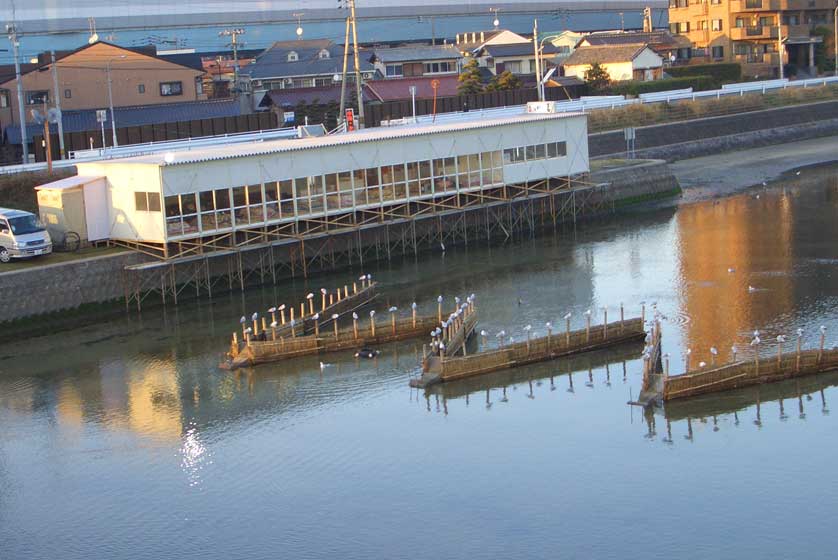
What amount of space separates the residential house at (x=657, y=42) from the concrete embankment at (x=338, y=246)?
26011 mm

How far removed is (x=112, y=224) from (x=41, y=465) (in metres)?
12.9

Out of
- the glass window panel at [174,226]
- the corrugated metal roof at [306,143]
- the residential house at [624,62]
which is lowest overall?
the glass window panel at [174,226]

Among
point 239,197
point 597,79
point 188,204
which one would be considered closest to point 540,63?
point 597,79

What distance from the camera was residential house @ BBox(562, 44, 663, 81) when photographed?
67062 mm

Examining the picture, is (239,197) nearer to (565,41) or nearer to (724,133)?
(724,133)

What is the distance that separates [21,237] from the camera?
31031 millimetres

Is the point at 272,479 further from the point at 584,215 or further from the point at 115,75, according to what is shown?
the point at 115,75

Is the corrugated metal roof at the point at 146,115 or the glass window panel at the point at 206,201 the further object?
the corrugated metal roof at the point at 146,115

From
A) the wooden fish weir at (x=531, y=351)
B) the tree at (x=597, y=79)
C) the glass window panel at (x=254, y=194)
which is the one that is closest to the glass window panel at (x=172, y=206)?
the glass window panel at (x=254, y=194)

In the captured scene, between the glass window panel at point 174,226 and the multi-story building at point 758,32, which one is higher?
the multi-story building at point 758,32

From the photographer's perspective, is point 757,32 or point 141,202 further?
point 757,32

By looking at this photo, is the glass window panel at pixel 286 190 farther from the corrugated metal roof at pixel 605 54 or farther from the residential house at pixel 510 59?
the residential house at pixel 510 59

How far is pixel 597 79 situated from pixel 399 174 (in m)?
31.3

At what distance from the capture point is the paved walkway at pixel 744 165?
4775 centimetres
